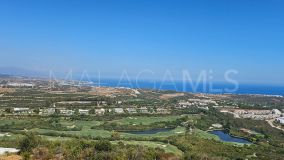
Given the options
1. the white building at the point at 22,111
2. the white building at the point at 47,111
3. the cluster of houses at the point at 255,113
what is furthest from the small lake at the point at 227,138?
the white building at the point at 22,111

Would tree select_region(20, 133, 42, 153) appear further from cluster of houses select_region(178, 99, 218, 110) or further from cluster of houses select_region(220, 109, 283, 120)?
cluster of houses select_region(178, 99, 218, 110)

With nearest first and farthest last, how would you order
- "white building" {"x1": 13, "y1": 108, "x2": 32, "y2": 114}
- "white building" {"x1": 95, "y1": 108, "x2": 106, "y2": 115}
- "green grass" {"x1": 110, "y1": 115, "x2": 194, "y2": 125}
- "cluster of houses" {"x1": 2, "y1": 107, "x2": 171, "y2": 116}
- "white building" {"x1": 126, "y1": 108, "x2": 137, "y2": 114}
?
"green grass" {"x1": 110, "y1": 115, "x2": 194, "y2": 125} → "white building" {"x1": 13, "y1": 108, "x2": 32, "y2": 114} → "cluster of houses" {"x1": 2, "y1": 107, "x2": 171, "y2": 116} → "white building" {"x1": 95, "y1": 108, "x2": 106, "y2": 115} → "white building" {"x1": 126, "y1": 108, "x2": 137, "y2": 114}

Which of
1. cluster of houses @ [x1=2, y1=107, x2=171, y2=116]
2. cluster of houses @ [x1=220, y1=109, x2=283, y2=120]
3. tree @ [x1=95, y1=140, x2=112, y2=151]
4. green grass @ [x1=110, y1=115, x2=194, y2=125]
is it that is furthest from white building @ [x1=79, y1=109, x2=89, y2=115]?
tree @ [x1=95, y1=140, x2=112, y2=151]

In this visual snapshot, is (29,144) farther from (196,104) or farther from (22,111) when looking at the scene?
(196,104)

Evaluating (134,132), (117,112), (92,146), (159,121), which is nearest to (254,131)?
(159,121)

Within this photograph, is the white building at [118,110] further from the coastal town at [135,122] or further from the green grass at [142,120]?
the green grass at [142,120]

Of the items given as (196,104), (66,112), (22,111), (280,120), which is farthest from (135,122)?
(196,104)

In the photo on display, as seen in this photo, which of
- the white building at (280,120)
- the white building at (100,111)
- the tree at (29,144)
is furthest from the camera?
the white building at (100,111)

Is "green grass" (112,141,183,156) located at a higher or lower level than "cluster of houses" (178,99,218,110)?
lower

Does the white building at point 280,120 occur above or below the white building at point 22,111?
below

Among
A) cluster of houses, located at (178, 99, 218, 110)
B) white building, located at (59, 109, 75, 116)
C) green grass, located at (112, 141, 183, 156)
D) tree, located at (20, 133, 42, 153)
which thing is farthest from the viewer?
cluster of houses, located at (178, 99, 218, 110)
